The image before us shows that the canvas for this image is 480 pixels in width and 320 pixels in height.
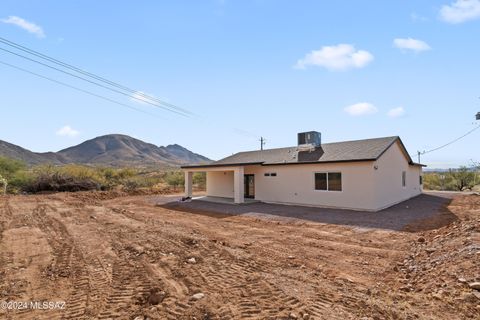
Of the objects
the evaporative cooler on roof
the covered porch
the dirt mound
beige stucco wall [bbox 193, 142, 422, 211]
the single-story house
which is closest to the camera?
the dirt mound

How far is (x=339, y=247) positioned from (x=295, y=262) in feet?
6.11

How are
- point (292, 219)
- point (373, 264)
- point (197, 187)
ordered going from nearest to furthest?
point (373, 264)
point (292, 219)
point (197, 187)

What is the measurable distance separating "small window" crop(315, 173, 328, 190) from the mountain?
233ft

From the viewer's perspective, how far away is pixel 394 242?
23.9ft

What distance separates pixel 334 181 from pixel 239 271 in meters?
10.1

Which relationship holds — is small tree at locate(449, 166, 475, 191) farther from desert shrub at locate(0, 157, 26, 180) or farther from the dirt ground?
desert shrub at locate(0, 157, 26, 180)

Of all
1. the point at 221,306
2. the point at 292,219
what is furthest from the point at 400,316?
the point at 292,219

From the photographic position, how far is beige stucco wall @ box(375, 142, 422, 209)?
523 inches

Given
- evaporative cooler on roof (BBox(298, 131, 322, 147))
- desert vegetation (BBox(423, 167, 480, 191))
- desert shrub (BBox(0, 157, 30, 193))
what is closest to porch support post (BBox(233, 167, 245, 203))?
evaporative cooler on roof (BBox(298, 131, 322, 147))

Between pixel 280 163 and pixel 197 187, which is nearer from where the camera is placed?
pixel 280 163

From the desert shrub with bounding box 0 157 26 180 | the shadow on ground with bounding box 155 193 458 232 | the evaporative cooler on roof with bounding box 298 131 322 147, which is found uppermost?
→ the evaporative cooler on roof with bounding box 298 131 322 147

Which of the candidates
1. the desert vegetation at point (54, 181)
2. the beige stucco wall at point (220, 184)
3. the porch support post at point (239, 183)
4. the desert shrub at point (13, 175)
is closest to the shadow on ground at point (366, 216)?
the porch support post at point (239, 183)

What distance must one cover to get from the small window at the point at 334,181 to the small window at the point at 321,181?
0.74 ft

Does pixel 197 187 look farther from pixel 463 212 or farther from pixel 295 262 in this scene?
pixel 295 262
